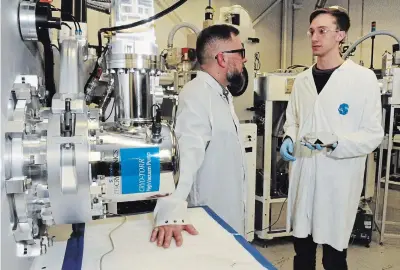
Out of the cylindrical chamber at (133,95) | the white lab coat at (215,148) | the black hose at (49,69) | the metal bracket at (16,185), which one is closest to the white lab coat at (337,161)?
the white lab coat at (215,148)

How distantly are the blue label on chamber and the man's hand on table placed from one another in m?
0.34

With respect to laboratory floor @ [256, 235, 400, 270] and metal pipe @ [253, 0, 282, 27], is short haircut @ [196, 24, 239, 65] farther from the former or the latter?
metal pipe @ [253, 0, 282, 27]

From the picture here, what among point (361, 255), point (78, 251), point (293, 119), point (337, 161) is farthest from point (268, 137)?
point (78, 251)

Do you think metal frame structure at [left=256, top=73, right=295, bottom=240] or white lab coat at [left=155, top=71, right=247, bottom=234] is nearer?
white lab coat at [left=155, top=71, right=247, bottom=234]

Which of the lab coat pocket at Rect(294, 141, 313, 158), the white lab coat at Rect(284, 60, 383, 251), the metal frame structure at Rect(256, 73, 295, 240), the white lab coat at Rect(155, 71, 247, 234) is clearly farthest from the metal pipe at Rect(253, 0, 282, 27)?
the white lab coat at Rect(155, 71, 247, 234)

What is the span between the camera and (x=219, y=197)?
4.98 feet

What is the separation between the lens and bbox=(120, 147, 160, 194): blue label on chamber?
59cm

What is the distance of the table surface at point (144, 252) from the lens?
790mm

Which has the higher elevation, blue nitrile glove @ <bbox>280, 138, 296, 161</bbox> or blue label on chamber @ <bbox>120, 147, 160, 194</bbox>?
blue label on chamber @ <bbox>120, 147, 160, 194</bbox>

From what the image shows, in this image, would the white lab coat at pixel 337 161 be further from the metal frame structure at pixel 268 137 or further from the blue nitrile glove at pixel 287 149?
the metal frame structure at pixel 268 137

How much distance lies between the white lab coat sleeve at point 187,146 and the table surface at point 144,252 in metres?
0.06

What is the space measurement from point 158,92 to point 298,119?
139 centimetres

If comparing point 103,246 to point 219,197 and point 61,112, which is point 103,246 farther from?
point 219,197

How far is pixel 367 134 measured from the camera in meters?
1.76
